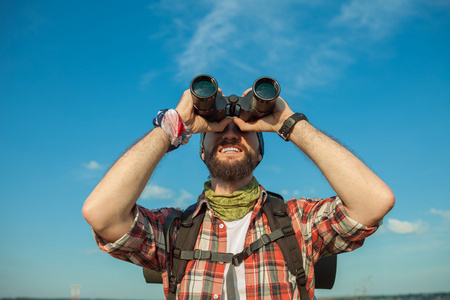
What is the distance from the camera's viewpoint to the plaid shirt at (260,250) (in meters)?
2.57

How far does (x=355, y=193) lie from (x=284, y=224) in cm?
61

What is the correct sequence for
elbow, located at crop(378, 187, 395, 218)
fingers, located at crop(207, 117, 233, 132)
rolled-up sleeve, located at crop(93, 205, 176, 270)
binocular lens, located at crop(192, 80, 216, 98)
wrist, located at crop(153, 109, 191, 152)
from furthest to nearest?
fingers, located at crop(207, 117, 233, 132) < binocular lens, located at crop(192, 80, 216, 98) < wrist, located at crop(153, 109, 191, 152) < rolled-up sleeve, located at crop(93, 205, 176, 270) < elbow, located at crop(378, 187, 395, 218)

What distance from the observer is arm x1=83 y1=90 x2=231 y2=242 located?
241 centimetres

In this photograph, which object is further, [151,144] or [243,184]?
[243,184]

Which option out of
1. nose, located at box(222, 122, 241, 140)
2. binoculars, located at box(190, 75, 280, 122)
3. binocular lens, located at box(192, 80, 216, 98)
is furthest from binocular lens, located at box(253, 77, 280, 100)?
nose, located at box(222, 122, 241, 140)

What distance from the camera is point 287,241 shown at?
2.71m

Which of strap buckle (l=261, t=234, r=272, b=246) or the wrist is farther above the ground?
the wrist

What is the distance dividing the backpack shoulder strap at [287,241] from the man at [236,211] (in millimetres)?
62

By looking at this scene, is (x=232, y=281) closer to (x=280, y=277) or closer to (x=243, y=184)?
(x=280, y=277)

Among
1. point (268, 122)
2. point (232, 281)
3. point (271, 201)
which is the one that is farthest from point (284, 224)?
point (268, 122)

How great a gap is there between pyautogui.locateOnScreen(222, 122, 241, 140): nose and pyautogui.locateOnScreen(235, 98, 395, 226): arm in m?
0.65

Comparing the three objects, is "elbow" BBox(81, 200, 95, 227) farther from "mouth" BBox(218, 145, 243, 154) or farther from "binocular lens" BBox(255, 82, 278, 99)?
"binocular lens" BBox(255, 82, 278, 99)

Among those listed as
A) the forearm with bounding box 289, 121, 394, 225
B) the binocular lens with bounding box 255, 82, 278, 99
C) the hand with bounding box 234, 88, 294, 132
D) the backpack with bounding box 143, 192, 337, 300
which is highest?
the binocular lens with bounding box 255, 82, 278, 99

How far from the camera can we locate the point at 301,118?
2.92m
